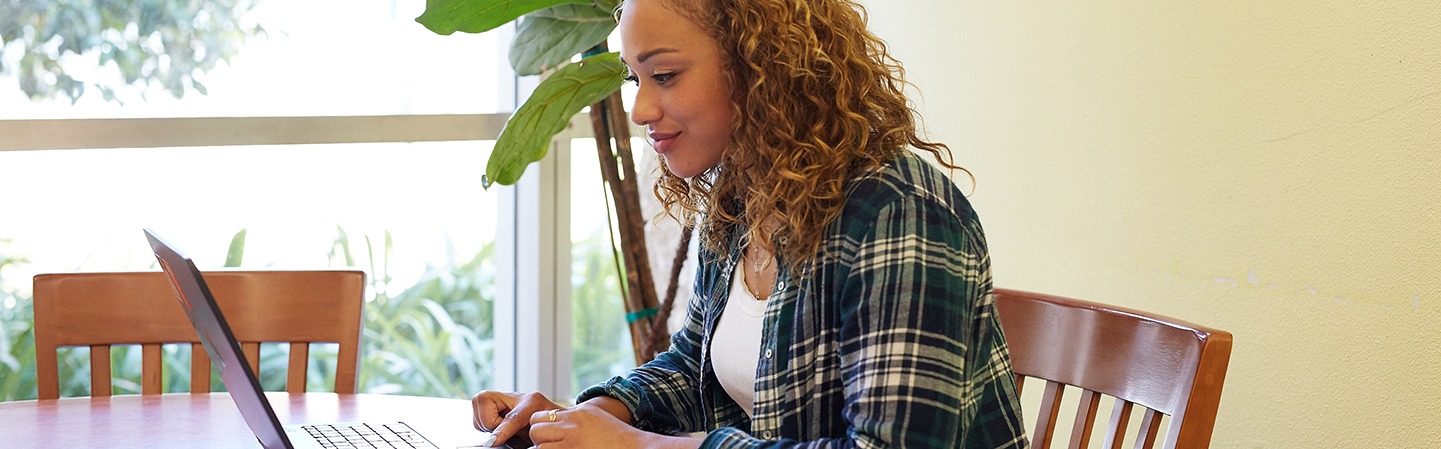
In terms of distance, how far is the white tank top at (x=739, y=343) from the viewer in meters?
1.25

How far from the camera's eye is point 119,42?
252 centimetres

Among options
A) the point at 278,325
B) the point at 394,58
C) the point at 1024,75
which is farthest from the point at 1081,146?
the point at 394,58

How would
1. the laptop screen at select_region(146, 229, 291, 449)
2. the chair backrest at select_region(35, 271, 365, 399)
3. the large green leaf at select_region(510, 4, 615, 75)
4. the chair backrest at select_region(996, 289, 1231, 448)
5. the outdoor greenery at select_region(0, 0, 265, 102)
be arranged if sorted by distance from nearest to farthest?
the laptop screen at select_region(146, 229, 291, 449)
the chair backrest at select_region(996, 289, 1231, 448)
the chair backrest at select_region(35, 271, 365, 399)
the large green leaf at select_region(510, 4, 615, 75)
the outdoor greenery at select_region(0, 0, 265, 102)

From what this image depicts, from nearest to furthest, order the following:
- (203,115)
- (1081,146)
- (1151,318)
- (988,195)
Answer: (1151,318) < (1081,146) < (988,195) < (203,115)

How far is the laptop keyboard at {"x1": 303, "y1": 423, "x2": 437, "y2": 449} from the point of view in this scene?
128cm

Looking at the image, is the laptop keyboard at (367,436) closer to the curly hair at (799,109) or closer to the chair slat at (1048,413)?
the curly hair at (799,109)

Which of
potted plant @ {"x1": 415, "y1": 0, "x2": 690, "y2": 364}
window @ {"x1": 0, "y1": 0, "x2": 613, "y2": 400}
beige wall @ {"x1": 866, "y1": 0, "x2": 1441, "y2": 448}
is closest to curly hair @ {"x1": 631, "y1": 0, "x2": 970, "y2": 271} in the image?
beige wall @ {"x1": 866, "y1": 0, "x2": 1441, "y2": 448}

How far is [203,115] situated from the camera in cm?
263

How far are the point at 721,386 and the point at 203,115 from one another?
1.71 metres

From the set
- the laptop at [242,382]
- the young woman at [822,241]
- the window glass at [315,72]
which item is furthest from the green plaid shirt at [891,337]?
the window glass at [315,72]

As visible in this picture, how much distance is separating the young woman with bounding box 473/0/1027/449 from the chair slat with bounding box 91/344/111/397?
2.50ft

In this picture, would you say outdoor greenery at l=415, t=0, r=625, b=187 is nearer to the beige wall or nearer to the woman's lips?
the beige wall

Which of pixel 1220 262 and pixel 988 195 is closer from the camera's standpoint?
pixel 1220 262

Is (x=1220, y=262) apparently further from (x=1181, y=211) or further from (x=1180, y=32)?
(x=1180, y=32)
